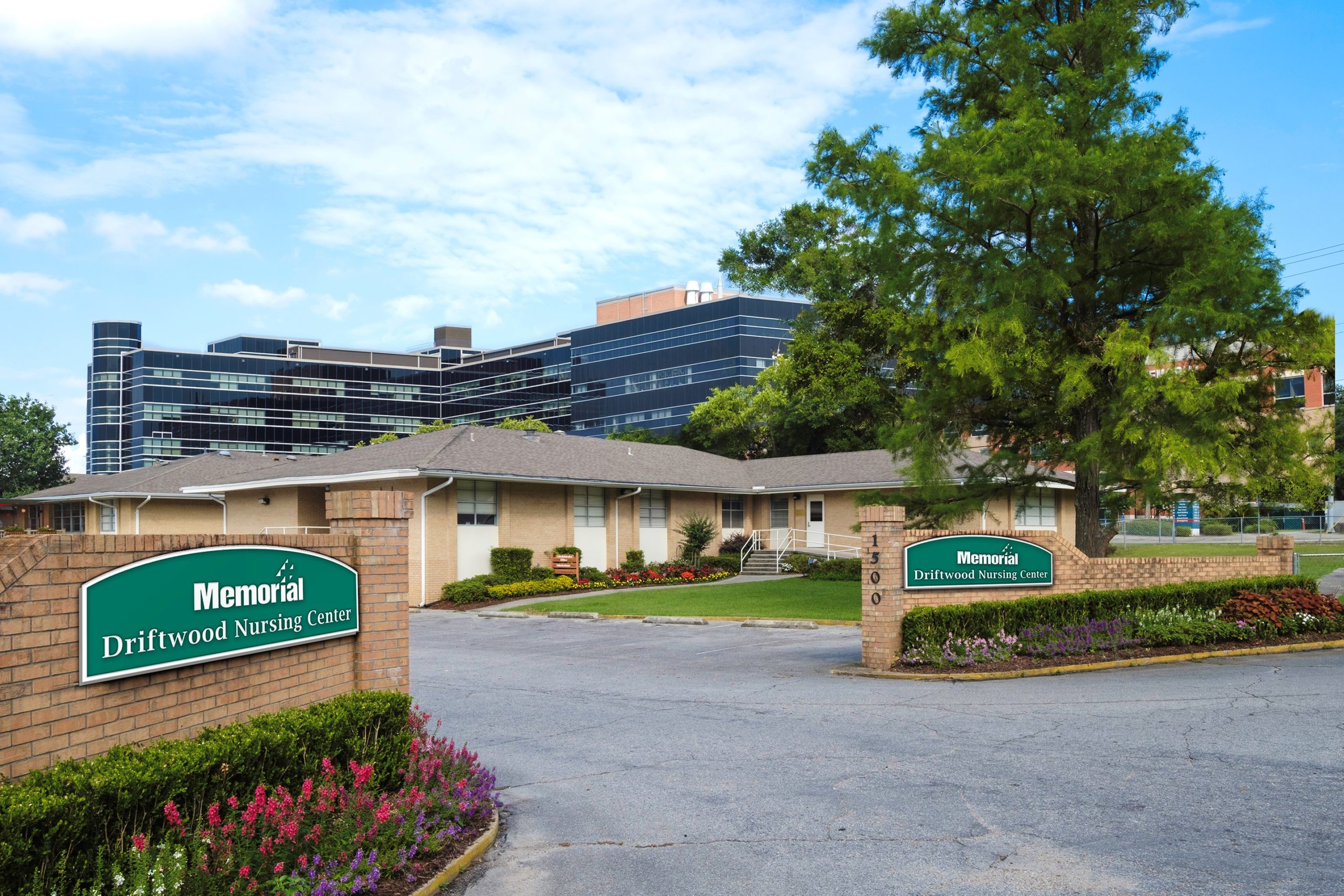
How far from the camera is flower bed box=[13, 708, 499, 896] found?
16.3 feet

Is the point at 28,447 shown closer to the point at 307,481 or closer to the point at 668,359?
the point at 307,481

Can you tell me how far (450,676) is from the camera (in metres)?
15.5

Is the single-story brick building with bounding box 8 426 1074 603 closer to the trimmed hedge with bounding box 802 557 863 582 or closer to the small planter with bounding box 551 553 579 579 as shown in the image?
the small planter with bounding box 551 553 579 579

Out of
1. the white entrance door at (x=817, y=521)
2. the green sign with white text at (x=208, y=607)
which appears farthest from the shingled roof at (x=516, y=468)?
the green sign with white text at (x=208, y=607)

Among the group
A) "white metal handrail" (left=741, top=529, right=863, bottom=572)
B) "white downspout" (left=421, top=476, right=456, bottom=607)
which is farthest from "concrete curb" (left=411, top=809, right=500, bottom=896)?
"white metal handrail" (left=741, top=529, right=863, bottom=572)

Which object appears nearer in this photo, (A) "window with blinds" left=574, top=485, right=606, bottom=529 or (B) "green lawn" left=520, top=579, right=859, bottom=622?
(B) "green lawn" left=520, top=579, right=859, bottom=622

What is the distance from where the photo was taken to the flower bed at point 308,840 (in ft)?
16.3

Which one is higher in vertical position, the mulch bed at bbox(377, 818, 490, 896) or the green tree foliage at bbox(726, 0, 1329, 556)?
the green tree foliage at bbox(726, 0, 1329, 556)

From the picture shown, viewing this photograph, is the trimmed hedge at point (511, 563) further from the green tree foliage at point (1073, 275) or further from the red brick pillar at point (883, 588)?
the red brick pillar at point (883, 588)

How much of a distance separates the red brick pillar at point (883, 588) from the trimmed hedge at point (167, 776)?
372 inches

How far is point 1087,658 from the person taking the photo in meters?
15.7

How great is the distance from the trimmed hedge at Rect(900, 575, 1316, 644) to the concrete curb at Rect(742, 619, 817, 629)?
6.71m

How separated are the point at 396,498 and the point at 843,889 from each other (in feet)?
15.3

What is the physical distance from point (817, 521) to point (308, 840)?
35914 millimetres
